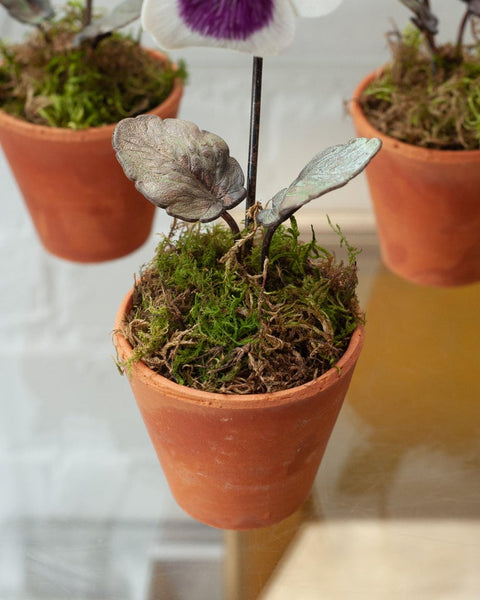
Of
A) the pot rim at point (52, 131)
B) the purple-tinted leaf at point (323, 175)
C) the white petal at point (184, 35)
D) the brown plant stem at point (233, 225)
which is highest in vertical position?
the white petal at point (184, 35)

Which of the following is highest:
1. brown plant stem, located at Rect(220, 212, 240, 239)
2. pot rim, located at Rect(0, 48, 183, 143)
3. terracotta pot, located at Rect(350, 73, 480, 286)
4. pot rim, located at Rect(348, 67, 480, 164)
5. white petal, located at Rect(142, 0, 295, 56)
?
white petal, located at Rect(142, 0, 295, 56)

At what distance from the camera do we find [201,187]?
686 mm

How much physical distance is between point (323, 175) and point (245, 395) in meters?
0.20

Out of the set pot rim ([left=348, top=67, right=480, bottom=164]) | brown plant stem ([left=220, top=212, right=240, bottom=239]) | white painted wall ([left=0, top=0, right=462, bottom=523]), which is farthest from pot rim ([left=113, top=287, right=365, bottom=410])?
pot rim ([left=348, top=67, right=480, bottom=164])

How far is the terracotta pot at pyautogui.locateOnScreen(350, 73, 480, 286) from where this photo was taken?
0.99 meters

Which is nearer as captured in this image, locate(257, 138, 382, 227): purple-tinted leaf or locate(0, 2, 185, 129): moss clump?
locate(257, 138, 382, 227): purple-tinted leaf

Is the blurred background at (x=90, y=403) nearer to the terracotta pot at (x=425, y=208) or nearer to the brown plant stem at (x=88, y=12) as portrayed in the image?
the terracotta pot at (x=425, y=208)

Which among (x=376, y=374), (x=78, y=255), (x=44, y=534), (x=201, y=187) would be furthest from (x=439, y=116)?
(x=44, y=534)

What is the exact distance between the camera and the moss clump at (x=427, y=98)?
3.30 feet

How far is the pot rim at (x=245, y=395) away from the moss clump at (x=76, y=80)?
1.47 ft

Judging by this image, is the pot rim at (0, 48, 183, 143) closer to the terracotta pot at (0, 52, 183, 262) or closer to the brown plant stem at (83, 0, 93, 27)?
the terracotta pot at (0, 52, 183, 262)

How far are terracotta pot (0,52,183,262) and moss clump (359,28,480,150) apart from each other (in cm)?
29

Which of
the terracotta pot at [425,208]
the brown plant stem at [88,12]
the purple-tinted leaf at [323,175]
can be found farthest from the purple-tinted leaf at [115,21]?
the purple-tinted leaf at [323,175]

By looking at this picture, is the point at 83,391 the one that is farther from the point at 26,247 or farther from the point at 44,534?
the point at 26,247
